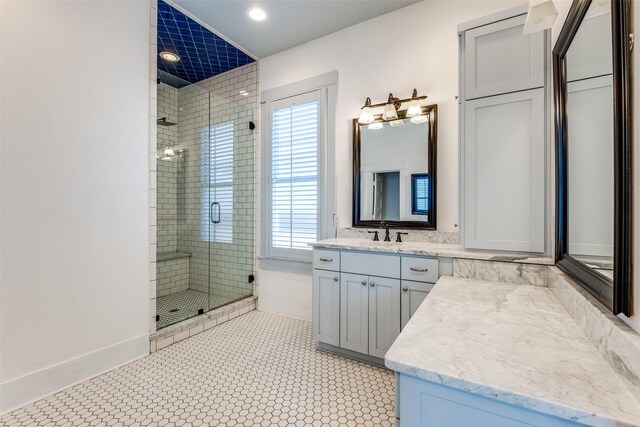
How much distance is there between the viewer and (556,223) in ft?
4.75

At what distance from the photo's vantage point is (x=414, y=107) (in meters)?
2.46

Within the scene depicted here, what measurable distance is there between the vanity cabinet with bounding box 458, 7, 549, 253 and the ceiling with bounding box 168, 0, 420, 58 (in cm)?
120

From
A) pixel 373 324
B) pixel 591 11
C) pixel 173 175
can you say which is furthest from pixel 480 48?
pixel 173 175

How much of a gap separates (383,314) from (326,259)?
616 millimetres

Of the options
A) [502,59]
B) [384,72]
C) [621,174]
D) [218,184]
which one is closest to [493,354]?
[621,174]

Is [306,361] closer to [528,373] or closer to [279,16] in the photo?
[528,373]

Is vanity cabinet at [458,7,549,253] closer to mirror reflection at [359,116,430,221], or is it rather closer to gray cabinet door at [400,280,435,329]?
gray cabinet door at [400,280,435,329]

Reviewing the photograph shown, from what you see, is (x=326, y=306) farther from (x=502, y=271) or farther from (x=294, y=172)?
(x=294, y=172)

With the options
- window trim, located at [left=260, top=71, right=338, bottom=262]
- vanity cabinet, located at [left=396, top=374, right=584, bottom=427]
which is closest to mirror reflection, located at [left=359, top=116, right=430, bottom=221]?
window trim, located at [left=260, top=71, right=338, bottom=262]

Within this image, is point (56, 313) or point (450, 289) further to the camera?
point (56, 313)

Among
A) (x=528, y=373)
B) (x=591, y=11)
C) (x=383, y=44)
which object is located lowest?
(x=528, y=373)

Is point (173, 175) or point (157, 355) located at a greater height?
point (173, 175)

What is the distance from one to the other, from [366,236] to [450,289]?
127 centimetres

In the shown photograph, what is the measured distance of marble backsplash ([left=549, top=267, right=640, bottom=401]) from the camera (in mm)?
669
